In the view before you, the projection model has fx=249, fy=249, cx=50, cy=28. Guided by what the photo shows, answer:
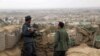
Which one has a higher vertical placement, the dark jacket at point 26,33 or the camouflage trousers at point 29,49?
the dark jacket at point 26,33

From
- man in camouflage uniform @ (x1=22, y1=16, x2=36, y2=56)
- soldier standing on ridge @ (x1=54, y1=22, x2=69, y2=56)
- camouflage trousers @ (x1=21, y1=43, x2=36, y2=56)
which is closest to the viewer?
soldier standing on ridge @ (x1=54, y1=22, x2=69, y2=56)

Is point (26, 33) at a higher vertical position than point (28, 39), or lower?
higher

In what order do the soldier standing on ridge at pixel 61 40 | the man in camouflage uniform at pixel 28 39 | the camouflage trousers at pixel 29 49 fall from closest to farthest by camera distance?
1. the soldier standing on ridge at pixel 61 40
2. the man in camouflage uniform at pixel 28 39
3. the camouflage trousers at pixel 29 49

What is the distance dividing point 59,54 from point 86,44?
1856mm

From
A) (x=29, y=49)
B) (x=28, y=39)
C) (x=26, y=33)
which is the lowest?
(x=29, y=49)

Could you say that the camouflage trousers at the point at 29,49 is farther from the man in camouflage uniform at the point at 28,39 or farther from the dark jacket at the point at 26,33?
the dark jacket at the point at 26,33

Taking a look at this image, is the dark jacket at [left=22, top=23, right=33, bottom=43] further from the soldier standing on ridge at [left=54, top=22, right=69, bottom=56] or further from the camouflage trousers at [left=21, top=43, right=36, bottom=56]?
the soldier standing on ridge at [left=54, top=22, right=69, bottom=56]

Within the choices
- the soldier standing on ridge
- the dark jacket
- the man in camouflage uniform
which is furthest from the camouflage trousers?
the soldier standing on ridge

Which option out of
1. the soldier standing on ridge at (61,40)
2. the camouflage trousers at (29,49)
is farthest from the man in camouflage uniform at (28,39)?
the soldier standing on ridge at (61,40)

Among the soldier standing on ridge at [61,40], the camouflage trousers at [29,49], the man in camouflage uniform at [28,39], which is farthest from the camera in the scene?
the camouflage trousers at [29,49]

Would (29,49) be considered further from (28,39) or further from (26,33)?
(26,33)

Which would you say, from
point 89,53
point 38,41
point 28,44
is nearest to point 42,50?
point 38,41

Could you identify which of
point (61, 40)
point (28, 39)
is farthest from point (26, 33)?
point (61, 40)

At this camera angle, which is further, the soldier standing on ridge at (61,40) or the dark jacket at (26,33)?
the dark jacket at (26,33)
